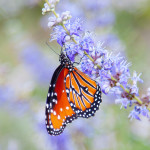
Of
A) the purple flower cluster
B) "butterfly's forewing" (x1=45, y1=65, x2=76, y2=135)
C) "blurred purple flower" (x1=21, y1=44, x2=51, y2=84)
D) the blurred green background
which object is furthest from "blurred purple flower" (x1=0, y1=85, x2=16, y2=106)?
Result: the purple flower cluster

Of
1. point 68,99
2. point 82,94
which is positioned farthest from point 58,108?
point 82,94

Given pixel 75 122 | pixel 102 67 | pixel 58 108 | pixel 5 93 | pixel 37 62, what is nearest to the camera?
pixel 102 67

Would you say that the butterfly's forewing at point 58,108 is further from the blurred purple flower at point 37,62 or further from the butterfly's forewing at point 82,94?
the blurred purple flower at point 37,62

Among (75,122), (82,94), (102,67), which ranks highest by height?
(75,122)

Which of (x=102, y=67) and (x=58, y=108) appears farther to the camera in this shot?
(x=58, y=108)

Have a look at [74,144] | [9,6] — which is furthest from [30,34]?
[74,144]

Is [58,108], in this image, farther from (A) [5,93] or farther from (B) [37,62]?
(B) [37,62]

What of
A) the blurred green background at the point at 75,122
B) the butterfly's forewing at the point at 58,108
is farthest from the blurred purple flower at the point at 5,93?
the butterfly's forewing at the point at 58,108

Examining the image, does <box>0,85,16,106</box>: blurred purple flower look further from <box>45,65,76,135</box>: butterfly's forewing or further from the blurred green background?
<box>45,65,76,135</box>: butterfly's forewing

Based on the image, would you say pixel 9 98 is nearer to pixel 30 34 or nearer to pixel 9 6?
pixel 9 6
